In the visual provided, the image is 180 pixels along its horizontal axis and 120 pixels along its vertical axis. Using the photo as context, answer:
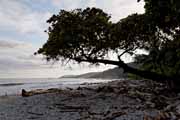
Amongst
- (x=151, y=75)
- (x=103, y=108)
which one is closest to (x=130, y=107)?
(x=103, y=108)

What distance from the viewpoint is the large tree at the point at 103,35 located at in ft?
60.4

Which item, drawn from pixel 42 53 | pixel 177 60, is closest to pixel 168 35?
pixel 177 60

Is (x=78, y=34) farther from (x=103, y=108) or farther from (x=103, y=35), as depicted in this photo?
(x=103, y=108)

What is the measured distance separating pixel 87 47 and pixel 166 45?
5.42 m

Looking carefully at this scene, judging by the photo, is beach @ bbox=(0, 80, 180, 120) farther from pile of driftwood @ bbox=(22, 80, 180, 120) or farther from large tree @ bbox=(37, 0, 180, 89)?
large tree @ bbox=(37, 0, 180, 89)

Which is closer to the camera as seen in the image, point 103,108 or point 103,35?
point 103,108

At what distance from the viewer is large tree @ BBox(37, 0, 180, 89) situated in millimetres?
18422

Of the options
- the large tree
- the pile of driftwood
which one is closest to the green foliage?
the large tree

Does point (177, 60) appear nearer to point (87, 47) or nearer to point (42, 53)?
point (87, 47)

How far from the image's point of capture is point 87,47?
1945 centimetres

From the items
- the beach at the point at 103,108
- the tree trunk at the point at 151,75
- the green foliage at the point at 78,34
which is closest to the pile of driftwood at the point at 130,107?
the beach at the point at 103,108

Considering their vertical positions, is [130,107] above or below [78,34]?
below

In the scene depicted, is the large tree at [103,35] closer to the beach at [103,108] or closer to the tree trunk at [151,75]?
the tree trunk at [151,75]

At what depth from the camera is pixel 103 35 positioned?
19500 mm
